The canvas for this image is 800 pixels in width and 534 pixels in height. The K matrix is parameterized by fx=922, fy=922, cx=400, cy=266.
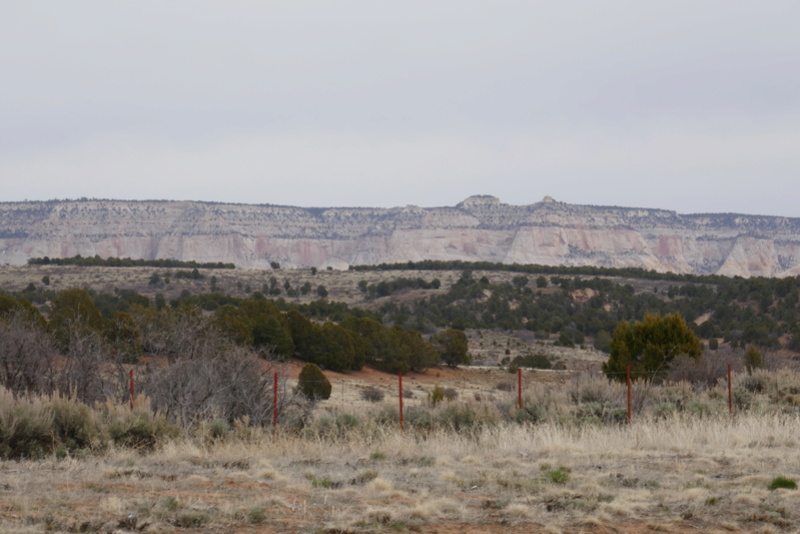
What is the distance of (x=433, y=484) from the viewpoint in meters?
10.8

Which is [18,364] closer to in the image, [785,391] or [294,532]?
[294,532]

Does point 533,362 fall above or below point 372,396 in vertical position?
below

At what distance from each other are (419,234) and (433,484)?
509 ft

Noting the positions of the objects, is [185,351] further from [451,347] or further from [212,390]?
[451,347]

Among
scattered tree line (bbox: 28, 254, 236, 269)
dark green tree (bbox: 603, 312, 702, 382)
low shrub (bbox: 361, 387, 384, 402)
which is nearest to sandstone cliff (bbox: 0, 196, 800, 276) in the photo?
scattered tree line (bbox: 28, 254, 236, 269)

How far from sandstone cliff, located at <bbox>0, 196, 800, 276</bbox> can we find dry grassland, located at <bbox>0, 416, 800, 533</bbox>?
138 m

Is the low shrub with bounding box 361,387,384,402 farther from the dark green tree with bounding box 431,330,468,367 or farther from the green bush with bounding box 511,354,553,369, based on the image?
the green bush with bounding box 511,354,553,369

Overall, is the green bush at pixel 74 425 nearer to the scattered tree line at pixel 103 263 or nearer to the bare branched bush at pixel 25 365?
the bare branched bush at pixel 25 365

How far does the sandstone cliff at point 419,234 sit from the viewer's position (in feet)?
497

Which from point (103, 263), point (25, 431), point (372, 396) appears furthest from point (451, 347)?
point (103, 263)

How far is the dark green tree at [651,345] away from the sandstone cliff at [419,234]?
401 ft

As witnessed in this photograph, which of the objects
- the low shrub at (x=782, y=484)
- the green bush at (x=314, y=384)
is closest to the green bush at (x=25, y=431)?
the low shrub at (x=782, y=484)

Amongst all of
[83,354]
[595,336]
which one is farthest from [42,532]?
[595,336]

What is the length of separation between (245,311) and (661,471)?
32080mm
